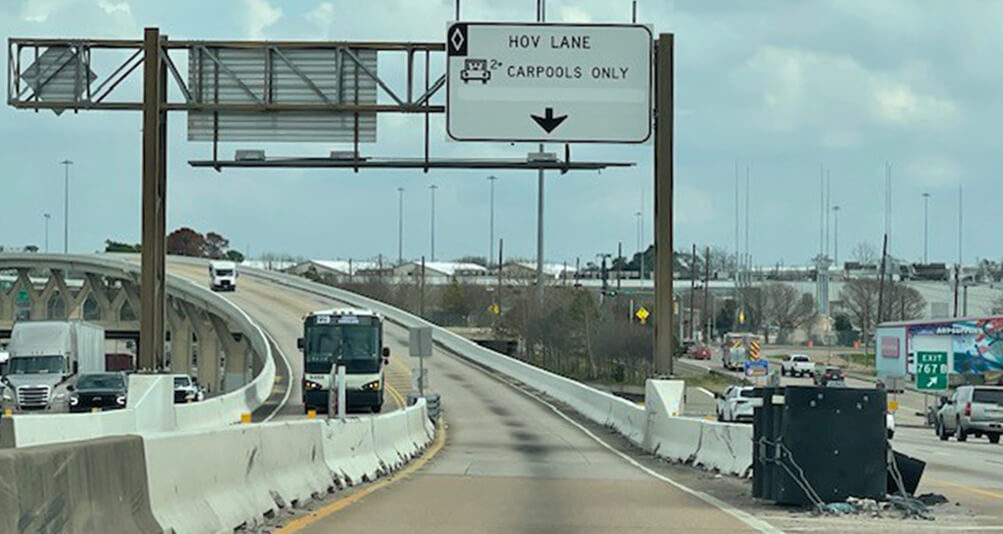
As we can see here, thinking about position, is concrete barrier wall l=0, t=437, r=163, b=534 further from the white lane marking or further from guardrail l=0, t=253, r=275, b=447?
the white lane marking

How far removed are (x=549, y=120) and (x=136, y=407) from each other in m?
9.93

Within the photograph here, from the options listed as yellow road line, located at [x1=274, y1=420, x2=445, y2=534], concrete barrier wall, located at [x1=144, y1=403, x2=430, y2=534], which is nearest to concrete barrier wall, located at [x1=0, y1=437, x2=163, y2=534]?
concrete barrier wall, located at [x1=144, y1=403, x2=430, y2=534]

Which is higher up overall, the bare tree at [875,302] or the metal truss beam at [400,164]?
the metal truss beam at [400,164]

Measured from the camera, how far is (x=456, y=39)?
30.1m

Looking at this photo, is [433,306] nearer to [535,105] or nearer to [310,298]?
[310,298]

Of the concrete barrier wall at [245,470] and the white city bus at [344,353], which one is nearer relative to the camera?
the concrete barrier wall at [245,470]

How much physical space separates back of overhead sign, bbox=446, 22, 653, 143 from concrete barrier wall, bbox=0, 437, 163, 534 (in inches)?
802

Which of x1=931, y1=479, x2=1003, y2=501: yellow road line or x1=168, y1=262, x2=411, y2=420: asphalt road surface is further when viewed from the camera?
x1=168, y1=262, x2=411, y2=420: asphalt road surface

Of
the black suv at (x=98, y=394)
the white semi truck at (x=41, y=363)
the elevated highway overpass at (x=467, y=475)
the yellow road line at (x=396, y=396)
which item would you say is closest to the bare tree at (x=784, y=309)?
the yellow road line at (x=396, y=396)

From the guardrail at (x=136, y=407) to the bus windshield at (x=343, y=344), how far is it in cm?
284

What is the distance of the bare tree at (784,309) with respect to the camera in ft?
483

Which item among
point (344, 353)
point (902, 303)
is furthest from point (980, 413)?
point (902, 303)

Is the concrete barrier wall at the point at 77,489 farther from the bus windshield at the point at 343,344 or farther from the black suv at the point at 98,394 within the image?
the bus windshield at the point at 343,344

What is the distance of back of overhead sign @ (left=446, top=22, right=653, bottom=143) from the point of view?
2983 cm
